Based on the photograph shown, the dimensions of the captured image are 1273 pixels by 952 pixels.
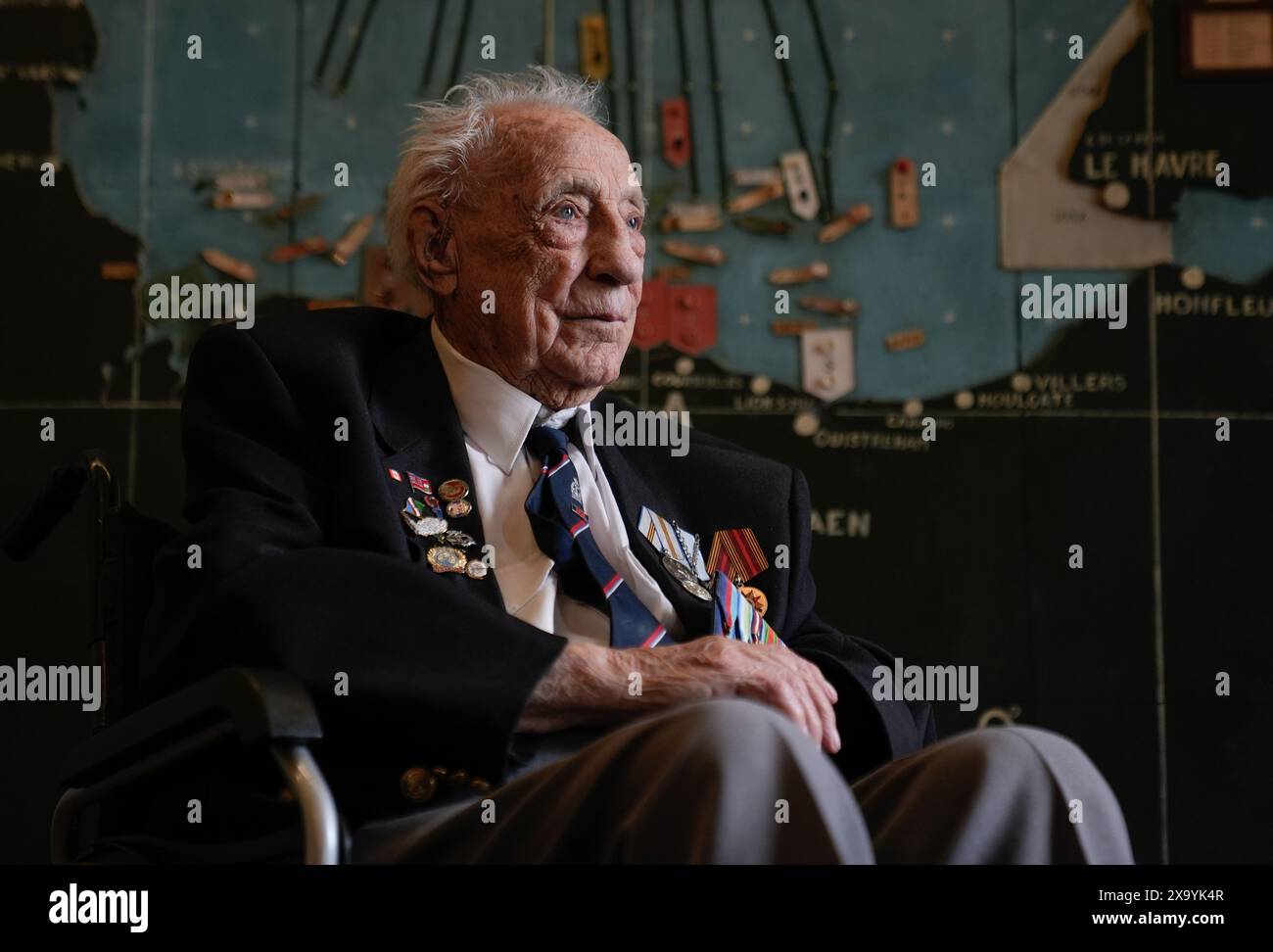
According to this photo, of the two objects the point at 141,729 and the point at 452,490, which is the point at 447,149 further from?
the point at 141,729

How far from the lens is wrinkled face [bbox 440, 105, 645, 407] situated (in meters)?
2.05

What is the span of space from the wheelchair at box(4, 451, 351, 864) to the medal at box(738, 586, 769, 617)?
699 mm

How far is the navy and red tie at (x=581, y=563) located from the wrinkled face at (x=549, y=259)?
0.65 feet

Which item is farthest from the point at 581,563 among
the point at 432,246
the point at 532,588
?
the point at 432,246

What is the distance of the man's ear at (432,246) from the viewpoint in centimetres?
213

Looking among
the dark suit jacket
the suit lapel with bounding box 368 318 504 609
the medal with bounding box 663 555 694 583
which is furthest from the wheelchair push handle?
the medal with bounding box 663 555 694 583

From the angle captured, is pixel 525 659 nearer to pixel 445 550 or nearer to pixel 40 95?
pixel 445 550

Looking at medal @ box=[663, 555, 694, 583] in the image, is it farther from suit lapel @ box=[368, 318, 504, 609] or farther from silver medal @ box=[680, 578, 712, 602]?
suit lapel @ box=[368, 318, 504, 609]

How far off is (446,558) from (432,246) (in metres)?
0.59

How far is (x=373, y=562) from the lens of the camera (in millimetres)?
1539

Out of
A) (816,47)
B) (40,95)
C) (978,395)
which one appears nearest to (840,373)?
(978,395)

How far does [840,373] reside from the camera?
339 cm

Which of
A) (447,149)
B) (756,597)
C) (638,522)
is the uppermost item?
(447,149)

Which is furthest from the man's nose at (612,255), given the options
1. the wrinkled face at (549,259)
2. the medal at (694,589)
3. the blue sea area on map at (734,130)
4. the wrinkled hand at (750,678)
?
the blue sea area on map at (734,130)
